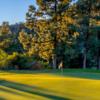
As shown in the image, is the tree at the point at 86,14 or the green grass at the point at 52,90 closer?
the green grass at the point at 52,90

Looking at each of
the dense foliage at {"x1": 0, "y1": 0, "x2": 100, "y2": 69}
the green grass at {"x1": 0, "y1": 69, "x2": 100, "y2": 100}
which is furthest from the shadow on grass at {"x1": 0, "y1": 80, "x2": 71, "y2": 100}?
the dense foliage at {"x1": 0, "y1": 0, "x2": 100, "y2": 69}

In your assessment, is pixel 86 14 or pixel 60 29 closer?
pixel 60 29

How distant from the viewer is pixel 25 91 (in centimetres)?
1598

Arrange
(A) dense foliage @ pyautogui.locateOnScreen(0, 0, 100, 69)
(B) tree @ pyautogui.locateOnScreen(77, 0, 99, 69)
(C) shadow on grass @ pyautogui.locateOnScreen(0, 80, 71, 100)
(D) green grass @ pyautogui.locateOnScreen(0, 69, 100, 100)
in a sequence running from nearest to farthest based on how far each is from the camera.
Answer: (D) green grass @ pyautogui.locateOnScreen(0, 69, 100, 100)
(C) shadow on grass @ pyautogui.locateOnScreen(0, 80, 71, 100)
(A) dense foliage @ pyautogui.locateOnScreen(0, 0, 100, 69)
(B) tree @ pyautogui.locateOnScreen(77, 0, 99, 69)

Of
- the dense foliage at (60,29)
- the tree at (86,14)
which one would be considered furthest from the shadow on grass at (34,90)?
the tree at (86,14)

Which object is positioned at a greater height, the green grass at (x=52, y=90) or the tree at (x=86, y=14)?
the tree at (x=86, y=14)

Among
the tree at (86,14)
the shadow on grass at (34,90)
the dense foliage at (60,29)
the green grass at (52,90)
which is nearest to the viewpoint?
the green grass at (52,90)

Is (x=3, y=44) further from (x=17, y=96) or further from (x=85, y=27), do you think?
(x=17, y=96)

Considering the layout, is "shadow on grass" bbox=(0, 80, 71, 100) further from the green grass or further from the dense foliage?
the dense foliage

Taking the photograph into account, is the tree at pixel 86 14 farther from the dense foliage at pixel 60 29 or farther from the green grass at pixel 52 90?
the green grass at pixel 52 90

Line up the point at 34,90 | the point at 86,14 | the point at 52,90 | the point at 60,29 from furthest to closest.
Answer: the point at 86,14 → the point at 60,29 → the point at 34,90 → the point at 52,90

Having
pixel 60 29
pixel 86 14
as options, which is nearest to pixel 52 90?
pixel 60 29

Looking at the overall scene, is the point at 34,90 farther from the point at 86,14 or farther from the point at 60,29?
the point at 86,14

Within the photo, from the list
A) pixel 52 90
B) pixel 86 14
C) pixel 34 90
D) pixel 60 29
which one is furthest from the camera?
pixel 86 14
